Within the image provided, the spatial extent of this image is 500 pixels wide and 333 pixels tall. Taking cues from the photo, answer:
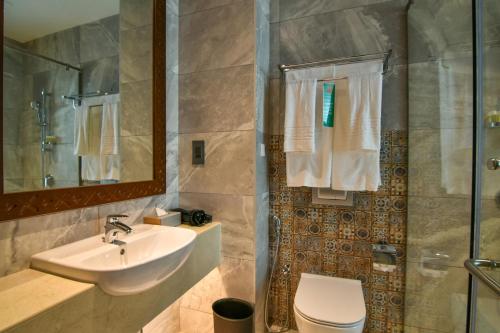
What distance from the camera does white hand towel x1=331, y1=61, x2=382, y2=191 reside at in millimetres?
1389

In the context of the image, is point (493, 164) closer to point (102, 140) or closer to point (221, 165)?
point (221, 165)

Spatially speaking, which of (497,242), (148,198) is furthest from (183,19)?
(497,242)

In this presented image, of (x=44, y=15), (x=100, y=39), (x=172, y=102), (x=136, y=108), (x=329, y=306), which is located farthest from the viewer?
(x=172, y=102)

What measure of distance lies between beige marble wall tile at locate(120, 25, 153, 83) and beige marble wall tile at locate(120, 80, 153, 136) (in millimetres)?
42

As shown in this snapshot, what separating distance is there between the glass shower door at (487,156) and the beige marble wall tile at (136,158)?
62.1 inches

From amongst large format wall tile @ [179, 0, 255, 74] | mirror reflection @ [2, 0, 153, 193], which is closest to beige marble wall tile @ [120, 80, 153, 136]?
mirror reflection @ [2, 0, 153, 193]

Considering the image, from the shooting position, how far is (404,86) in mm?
1477

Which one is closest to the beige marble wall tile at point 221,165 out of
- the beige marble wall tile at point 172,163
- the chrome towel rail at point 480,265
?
the beige marble wall tile at point 172,163

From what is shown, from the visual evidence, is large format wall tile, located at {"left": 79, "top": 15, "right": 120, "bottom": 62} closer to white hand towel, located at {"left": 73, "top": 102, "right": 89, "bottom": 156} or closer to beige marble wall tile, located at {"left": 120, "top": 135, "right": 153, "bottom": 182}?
white hand towel, located at {"left": 73, "top": 102, "right": 89, "bottom": 156}

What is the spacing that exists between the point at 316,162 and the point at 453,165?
2.26 feet

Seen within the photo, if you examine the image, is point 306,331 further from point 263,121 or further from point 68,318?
point 263,121

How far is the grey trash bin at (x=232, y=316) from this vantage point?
1.34 metres

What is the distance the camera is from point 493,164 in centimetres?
87

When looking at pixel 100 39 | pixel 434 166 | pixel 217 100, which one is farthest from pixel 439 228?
pixel 100 39
